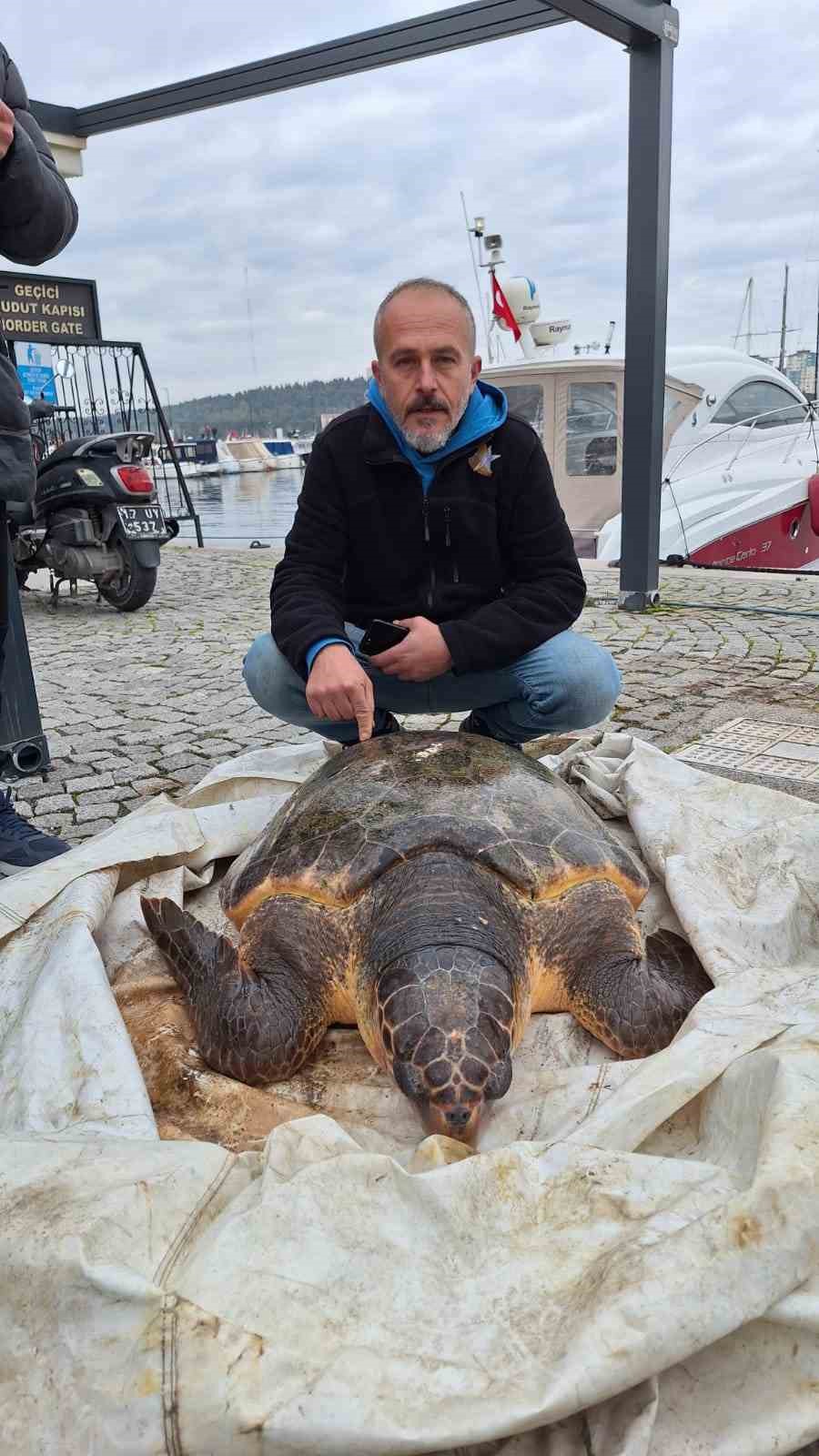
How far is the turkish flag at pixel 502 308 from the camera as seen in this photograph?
46.8ft

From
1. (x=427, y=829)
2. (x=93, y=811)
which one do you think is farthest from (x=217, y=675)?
(x=427, y=829)

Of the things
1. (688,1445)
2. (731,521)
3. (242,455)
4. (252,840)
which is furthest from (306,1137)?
(242,455)

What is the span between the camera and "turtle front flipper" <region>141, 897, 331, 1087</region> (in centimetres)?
202

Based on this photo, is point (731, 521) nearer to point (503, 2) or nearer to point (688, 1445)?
point (503, 2)

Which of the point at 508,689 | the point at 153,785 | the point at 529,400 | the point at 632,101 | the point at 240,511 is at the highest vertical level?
the point at 632,101

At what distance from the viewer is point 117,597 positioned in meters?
8.73

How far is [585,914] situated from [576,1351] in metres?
1.17

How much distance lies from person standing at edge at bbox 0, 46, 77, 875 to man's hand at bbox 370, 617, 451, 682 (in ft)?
4.15

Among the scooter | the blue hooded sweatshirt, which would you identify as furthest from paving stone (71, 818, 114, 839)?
the scooter

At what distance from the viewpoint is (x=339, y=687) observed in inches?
104

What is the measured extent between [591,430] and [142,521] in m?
7.56

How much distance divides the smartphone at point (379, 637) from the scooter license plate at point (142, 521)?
5.76 meters

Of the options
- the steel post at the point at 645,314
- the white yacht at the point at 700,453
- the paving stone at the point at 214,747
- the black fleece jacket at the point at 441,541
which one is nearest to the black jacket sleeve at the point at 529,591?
the black fleece jacket at the point at 441,541

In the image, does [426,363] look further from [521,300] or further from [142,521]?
[521,300]
